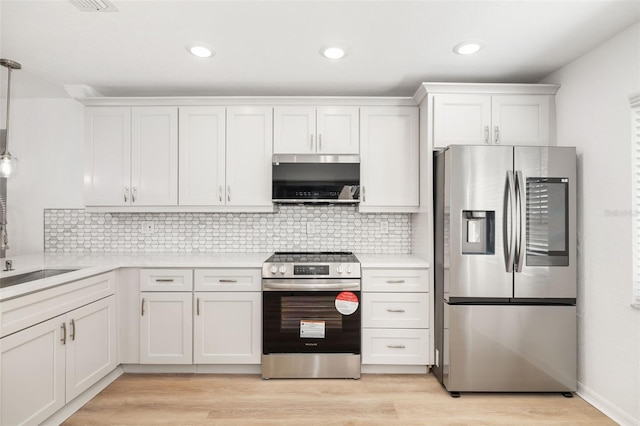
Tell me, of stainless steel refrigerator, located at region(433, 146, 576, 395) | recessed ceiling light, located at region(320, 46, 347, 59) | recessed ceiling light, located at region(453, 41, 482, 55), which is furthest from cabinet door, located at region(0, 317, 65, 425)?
recessed ceiling light, located at region(453, 41, 482, 55)

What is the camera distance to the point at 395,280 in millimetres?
2822

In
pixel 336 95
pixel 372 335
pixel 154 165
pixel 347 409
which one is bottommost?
pixel 347 409

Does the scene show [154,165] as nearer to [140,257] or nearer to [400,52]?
[140,257]

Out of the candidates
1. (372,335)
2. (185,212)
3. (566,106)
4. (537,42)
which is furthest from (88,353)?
(566,106)

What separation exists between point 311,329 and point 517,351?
1.50 meters

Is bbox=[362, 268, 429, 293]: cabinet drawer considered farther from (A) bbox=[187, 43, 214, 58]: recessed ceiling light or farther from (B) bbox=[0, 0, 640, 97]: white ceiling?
(A) bbox=[187, 43, 214, 58]: recessed ceiling light

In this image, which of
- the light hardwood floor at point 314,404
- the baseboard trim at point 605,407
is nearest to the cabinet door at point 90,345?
the light hardwood floor at point 314,404

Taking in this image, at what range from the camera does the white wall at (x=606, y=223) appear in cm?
213

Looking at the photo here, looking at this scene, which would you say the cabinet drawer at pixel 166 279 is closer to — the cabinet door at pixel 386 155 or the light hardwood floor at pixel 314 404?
the light hardwood floor at pixel 314 404

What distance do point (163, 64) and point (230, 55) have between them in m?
0.56

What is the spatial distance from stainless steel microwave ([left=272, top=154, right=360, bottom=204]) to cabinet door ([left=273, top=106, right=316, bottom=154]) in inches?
5.2

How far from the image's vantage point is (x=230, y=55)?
8.13ft

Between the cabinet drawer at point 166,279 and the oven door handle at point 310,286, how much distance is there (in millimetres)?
640

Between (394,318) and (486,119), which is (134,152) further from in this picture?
(486,119)
